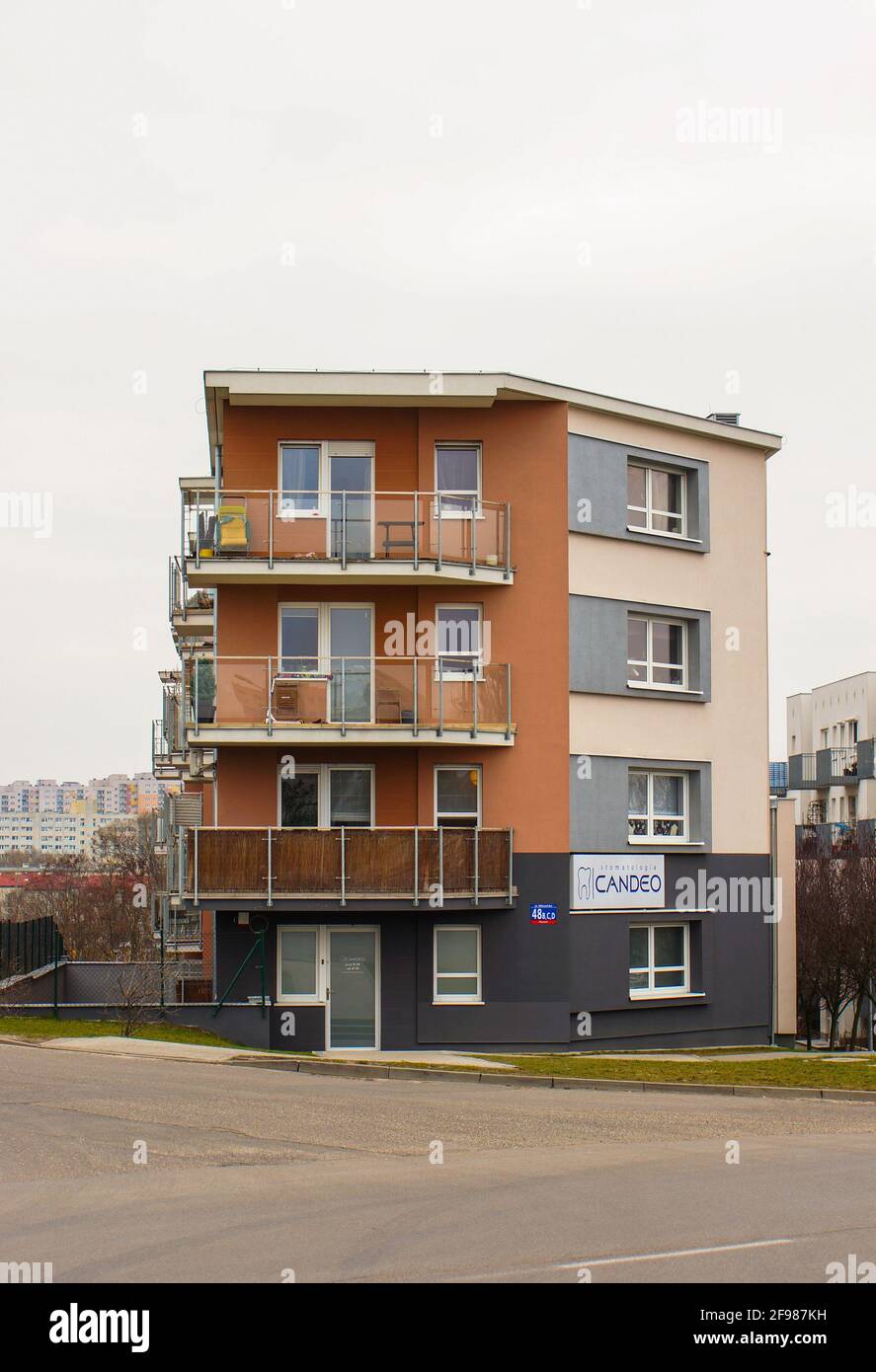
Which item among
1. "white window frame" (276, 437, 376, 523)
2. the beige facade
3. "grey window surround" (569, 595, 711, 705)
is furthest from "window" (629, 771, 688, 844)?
"white window frame" (276, 437, 376, 523)

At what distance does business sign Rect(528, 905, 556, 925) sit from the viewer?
2625 centimetres

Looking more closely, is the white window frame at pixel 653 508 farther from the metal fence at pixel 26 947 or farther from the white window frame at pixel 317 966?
the metal fence at pixel 26 947

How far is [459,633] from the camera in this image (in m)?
26.8

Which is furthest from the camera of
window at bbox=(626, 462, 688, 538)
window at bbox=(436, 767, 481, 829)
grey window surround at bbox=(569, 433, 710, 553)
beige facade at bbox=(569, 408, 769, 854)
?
window at bbox=(626, 462, 688, 538)

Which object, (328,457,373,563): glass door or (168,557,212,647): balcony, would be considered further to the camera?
(168,557,212,647): balcony

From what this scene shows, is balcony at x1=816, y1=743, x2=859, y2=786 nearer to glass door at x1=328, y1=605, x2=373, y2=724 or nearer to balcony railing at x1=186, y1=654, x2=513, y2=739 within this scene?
balcony railing at x1=186, y1=654, x2=513, y2=739

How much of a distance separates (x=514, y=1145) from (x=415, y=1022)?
1239 centimetres

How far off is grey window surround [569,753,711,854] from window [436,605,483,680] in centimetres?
260

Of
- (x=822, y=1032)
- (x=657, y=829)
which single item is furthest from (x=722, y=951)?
(x=822, y=1032)

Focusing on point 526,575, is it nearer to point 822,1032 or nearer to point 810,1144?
point 810,1144

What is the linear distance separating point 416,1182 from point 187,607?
25.2 m

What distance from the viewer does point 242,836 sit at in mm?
24906

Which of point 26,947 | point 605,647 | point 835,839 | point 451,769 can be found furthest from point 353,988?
point 835,839

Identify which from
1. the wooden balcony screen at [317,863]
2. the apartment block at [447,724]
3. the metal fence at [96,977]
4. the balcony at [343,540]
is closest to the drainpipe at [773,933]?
the apartment block at [447,724]
